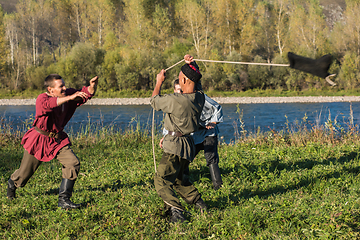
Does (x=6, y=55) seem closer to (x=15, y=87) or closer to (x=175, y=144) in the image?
(x=15, y=87)

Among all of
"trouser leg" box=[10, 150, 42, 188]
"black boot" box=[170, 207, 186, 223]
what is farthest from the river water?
"black boot" box=[170, 207, 186, 223]

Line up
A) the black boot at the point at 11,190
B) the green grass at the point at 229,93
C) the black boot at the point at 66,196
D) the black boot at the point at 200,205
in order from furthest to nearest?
the green grass at the point at 229,93, the black boot at the point at 11,190, the black boot at the point at 66,196, the black boot at the point at 200,205

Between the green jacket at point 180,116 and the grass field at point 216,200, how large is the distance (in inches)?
34.1

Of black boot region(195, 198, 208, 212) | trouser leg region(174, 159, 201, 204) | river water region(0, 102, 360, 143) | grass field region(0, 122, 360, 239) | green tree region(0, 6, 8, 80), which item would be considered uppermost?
green tree region(0, 6, 8, 80)

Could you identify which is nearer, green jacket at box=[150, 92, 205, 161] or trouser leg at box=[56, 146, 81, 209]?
green jacket at box=[150, 92, 205, 161]

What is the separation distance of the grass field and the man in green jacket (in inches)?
14.7

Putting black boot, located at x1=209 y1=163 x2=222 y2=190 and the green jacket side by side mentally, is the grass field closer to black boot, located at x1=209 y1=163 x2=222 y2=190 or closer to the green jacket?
black boot, located at x1=209 y1=163 x2=222 y2=190

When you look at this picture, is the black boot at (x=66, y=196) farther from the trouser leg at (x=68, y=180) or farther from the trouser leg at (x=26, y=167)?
the trouser leg at (x=26, y=167)

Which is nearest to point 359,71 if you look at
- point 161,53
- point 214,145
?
point 161,53

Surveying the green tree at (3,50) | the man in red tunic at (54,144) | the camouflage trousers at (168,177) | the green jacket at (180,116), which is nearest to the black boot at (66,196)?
the man in red tunic at (54,144)

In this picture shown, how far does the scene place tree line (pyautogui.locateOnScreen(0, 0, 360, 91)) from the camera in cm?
4056

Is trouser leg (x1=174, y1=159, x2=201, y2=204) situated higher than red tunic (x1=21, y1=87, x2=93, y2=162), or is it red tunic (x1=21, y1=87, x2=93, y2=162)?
red tunic (x1=21, y1=87, x2=93, y2=162)

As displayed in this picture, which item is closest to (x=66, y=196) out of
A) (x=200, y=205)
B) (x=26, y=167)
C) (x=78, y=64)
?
(x=26, y=167)

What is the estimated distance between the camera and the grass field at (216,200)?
11.2ft
